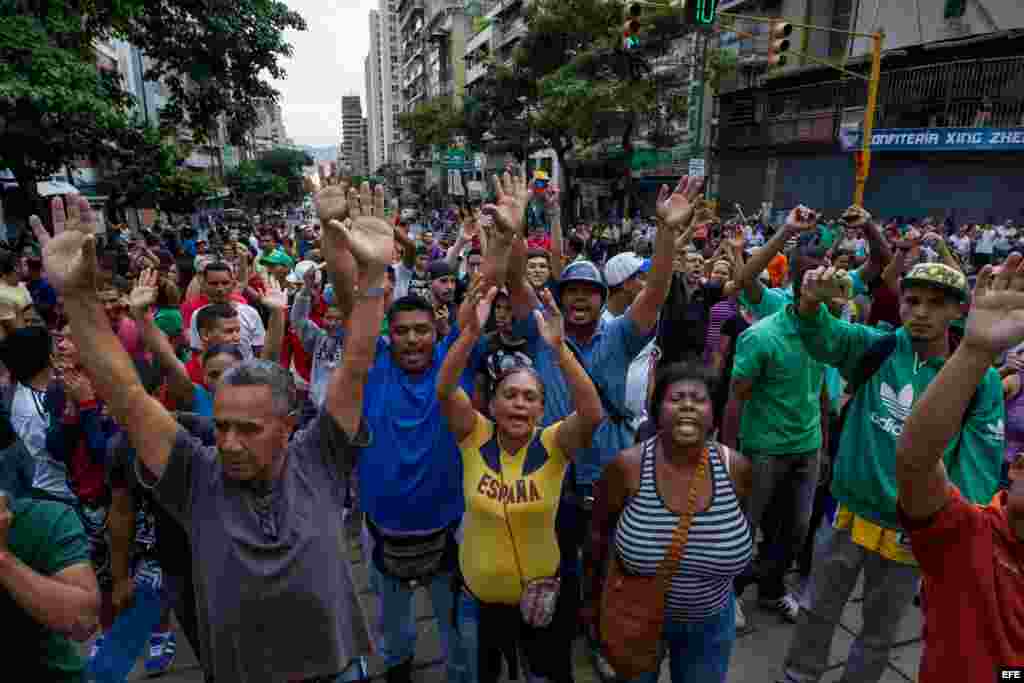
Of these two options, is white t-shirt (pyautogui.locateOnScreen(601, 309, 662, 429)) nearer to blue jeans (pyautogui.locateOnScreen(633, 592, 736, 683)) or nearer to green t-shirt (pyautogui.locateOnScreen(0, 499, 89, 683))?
blue jeans (pyautogui.locateOnScreen(633, 592, 736, 683))

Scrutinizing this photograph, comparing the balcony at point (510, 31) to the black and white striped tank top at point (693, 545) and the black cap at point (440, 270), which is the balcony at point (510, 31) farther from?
the black and white striped tank top at point (693, 545)

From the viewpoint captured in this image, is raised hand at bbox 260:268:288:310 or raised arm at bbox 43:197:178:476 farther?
raised hand at bbox 260:268:288:310

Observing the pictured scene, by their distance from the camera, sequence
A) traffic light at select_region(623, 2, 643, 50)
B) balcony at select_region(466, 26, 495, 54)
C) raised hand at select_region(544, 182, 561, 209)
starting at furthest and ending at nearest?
balcony at select_region(466, 26, 495, 54) < traffic light at select_region(623, 2, 643, 50) < raised hand at select_region(544, 182, 561, 209)

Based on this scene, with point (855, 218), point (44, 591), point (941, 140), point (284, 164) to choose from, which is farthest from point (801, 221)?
point (284, 164)

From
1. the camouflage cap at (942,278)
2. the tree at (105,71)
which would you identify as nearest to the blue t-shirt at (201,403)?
the camouflage cap at (942,278)

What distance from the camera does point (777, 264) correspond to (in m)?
7.12

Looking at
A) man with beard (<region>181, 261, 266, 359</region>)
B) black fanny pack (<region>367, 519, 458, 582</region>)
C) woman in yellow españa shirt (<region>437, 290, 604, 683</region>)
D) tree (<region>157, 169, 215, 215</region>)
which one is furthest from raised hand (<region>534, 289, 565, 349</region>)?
tree (<region>157, 169, 215, 215</region>)

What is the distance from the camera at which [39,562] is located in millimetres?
1533

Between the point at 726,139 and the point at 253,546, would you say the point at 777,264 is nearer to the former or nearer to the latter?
the point at 253,546

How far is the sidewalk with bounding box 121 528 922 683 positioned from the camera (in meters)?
3.11

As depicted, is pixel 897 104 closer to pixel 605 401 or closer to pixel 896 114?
pixel 896 114

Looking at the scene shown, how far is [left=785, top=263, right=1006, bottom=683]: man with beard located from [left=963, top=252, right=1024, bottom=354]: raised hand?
1.01m

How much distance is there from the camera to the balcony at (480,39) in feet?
148

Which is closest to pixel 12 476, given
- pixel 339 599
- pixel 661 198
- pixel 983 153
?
pixel 339 599
